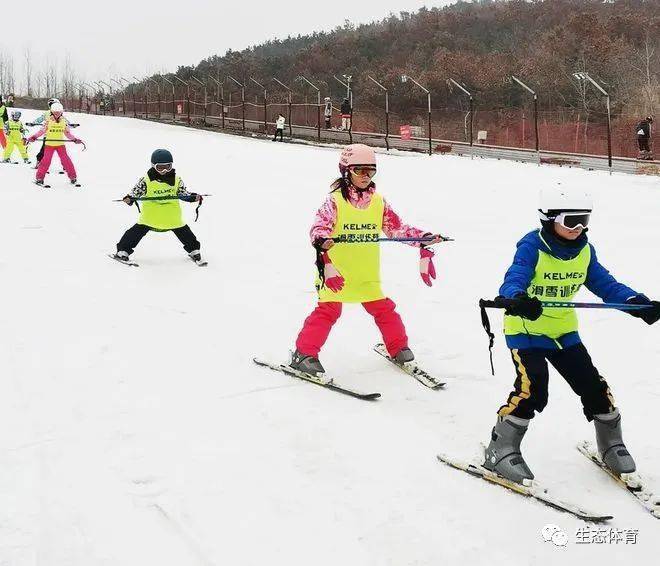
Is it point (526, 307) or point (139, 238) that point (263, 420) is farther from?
point (139, 238)

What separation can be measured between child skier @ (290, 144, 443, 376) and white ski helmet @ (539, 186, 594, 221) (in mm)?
1737

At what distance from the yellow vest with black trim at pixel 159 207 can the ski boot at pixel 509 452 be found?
632 centimetres

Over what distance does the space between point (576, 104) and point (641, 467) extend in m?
45.0

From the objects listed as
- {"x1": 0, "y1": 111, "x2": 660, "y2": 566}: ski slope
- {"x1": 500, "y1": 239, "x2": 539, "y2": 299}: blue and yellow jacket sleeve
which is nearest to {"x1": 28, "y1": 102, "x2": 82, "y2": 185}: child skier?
{"x1": 0, "y1": 111, "x2": 660, "y2": 566}: ski slope

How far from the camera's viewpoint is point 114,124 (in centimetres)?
3953

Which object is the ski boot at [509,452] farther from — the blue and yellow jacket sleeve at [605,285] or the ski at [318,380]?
the ski at [318,380]

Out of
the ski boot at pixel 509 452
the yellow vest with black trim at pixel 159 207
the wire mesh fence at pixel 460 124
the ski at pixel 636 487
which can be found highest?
the wire mesh fence at pixel 460 124

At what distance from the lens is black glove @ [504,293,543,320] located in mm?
3531

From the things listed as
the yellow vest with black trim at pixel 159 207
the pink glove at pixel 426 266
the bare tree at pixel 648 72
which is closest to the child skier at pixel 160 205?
the yellow vest with black trim at pixel 159 207

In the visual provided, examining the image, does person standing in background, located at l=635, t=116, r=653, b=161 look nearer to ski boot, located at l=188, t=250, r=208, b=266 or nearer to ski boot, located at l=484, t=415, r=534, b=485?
ski boot, located at l=188, t=250, r=208, b=266

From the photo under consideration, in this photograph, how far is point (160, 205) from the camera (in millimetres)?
9398

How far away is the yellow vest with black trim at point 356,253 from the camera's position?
5500 millimetres

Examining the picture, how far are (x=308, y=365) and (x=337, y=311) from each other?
445 millimetres

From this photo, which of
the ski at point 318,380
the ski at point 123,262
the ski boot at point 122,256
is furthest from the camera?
the ski boot at point 122,256
